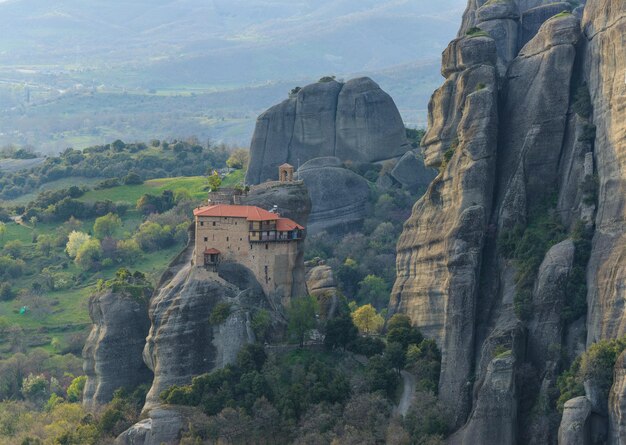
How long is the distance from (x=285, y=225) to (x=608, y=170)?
16868mm

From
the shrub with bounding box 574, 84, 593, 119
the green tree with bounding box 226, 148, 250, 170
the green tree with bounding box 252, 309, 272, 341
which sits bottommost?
the green tree with bounding box 252, 309, 272, 341

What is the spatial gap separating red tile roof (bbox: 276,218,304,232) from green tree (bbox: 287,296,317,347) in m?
3.46

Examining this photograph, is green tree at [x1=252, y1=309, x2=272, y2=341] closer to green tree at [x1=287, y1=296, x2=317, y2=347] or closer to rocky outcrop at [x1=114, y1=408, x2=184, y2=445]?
green tree at [x1=287, y1=296, x2=317, y2=347]

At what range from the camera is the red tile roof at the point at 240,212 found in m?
84.2

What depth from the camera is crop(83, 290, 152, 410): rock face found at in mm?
88000

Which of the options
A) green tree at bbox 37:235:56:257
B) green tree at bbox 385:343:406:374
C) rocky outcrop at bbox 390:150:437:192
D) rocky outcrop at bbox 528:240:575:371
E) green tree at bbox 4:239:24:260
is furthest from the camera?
green tree at bbox 37:235:56:257

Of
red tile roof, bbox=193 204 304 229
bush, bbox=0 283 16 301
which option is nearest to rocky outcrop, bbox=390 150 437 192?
bush, bbox=0 283 16 301

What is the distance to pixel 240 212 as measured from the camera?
84500mm

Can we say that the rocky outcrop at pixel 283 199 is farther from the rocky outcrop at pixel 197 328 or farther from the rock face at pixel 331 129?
the rock face at pixel 331 129

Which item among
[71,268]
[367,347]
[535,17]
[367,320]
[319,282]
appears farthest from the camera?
[71,268]

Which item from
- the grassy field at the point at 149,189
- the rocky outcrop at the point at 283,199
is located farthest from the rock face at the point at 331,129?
the rocky outcrop at the point at 283,199

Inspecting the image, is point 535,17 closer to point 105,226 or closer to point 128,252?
point 128,252

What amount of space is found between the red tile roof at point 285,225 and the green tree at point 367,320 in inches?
334

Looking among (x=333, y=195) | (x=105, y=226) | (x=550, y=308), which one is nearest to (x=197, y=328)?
(x=550, y=308)
